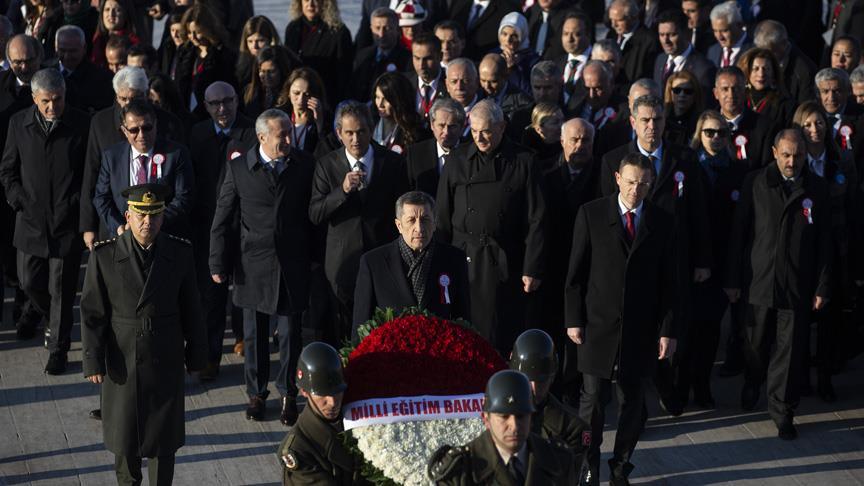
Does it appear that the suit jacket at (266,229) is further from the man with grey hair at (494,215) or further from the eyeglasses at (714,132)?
the eyeglasses at (714,132)

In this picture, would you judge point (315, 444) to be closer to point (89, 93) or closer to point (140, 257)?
point (140, 257)

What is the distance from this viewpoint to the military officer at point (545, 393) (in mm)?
6656

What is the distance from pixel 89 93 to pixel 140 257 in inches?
180

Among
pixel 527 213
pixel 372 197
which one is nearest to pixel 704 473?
pixel 527 213

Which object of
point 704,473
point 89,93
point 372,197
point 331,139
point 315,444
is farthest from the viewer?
point 89,93

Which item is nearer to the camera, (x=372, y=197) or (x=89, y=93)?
(x=372, y=197)

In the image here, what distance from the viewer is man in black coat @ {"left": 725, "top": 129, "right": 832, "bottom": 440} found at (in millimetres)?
9836

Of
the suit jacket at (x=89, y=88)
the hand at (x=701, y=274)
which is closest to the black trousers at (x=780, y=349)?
the hand at (x=701, y=274)

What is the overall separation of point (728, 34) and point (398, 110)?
152 inches

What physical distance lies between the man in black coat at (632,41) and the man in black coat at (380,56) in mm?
1979

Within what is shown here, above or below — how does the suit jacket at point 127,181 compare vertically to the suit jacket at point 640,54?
below

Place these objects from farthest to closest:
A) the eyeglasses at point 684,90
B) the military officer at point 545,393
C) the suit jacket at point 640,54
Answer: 1. the suit jacket at point 640,54
2. the eyeglasses at point 684,90
3. the military officer at point 545,393

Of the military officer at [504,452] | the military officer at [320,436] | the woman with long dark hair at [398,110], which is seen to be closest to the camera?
the military officer at [504,452]

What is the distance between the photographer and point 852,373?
1129 cm
